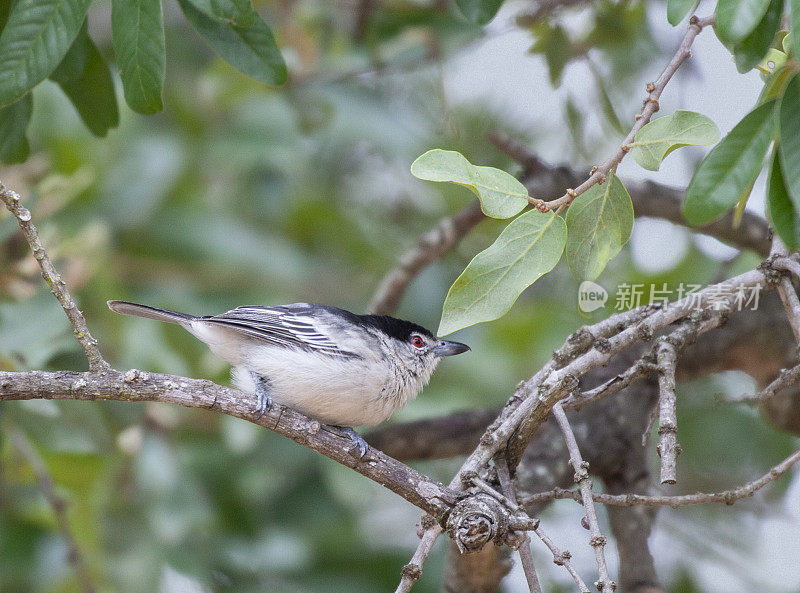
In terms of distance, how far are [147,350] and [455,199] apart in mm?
2791

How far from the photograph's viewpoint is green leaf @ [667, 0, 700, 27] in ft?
6.92

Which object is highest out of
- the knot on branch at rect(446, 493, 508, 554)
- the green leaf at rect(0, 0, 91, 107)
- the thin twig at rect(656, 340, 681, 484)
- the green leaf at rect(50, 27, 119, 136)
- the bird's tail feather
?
the green leaf at rect(50, 27, 119, 136)

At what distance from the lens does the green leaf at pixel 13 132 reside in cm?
304

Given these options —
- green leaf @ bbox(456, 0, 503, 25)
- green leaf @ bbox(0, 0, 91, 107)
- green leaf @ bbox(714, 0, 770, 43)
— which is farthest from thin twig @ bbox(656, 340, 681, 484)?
green leaf @ bbox(0, 0, 91, 107)

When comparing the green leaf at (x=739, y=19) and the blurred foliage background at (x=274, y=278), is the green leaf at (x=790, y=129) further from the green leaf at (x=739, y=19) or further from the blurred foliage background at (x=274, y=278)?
the blurred foliage background at (x=274, y=278)

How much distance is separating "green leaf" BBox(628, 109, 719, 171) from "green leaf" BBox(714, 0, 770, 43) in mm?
222

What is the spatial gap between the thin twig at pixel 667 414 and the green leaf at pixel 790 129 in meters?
0.66

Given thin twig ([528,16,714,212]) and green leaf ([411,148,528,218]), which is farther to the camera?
thin twig ([528,16,714,212])

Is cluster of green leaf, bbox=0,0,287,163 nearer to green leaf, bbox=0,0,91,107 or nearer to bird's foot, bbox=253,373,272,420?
green leaf, bbox=0,0,91,107

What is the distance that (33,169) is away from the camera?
16.2 feet

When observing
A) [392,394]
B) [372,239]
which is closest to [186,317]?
[392,394]

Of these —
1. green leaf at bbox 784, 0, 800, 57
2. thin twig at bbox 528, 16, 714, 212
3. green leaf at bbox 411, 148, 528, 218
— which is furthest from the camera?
thin twig at bbox 528, 16, 714, 212

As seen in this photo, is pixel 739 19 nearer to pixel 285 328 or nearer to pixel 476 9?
pixel 476 9

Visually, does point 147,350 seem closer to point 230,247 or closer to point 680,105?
point 230,247
